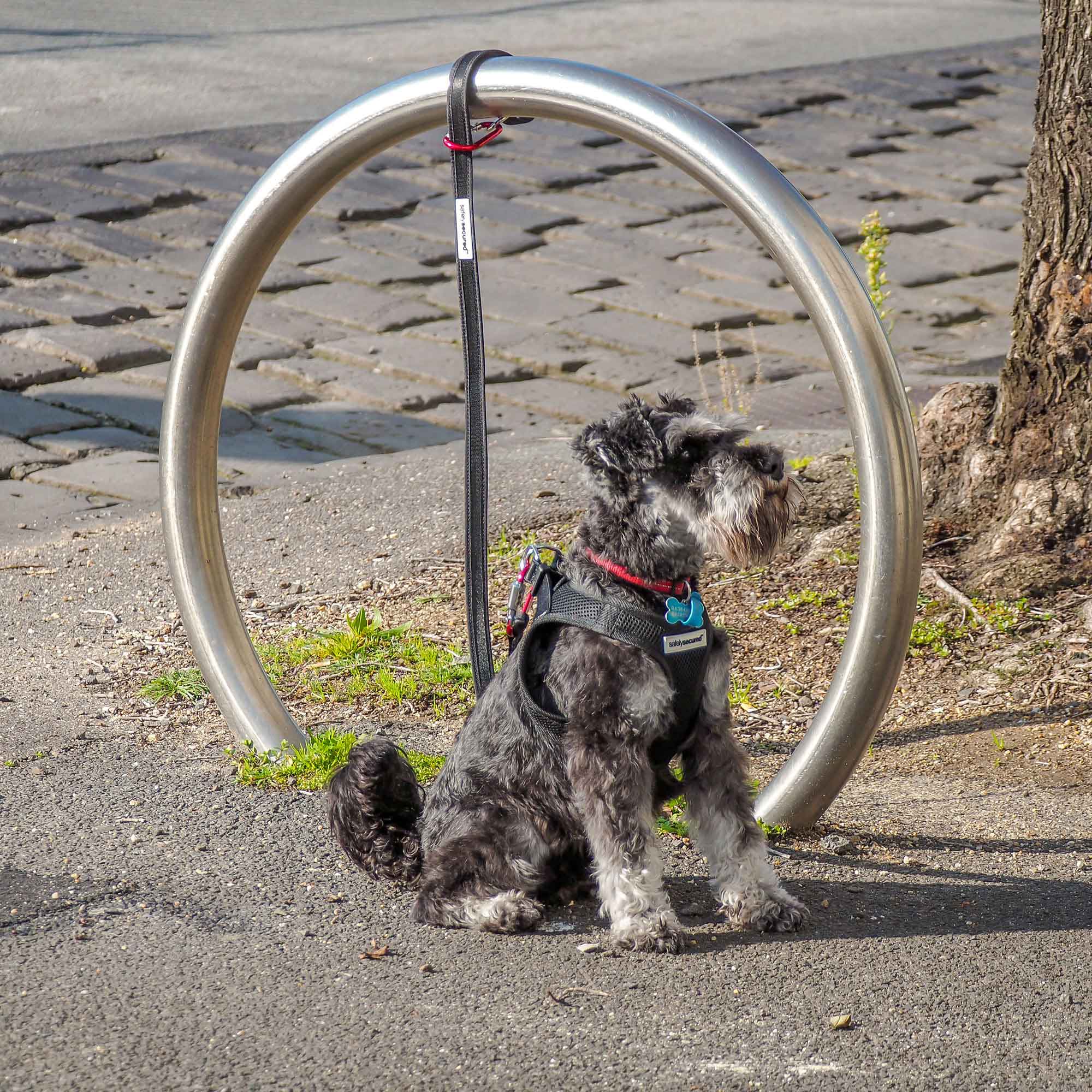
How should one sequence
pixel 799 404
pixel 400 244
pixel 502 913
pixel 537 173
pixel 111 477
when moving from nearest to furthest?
pixel 502 913
pixel 111 477
pixel 799 404
pixel 400 244
pixel 537 173

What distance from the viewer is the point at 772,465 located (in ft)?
9.84

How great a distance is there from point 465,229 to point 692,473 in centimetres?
94

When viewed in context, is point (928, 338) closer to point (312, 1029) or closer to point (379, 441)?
point (379, 441)

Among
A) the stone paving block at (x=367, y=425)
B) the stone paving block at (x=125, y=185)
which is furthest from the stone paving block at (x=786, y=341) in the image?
the stone paving block at (x=125, y=185)

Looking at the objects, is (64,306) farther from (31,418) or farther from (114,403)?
(31,418)

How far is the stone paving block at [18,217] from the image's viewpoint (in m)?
9.05

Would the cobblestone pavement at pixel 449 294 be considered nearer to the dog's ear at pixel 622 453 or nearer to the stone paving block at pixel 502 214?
the stone paving block at pixel 502 214

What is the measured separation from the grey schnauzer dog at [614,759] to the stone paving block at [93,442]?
12.4 feet

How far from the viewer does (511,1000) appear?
2871mm

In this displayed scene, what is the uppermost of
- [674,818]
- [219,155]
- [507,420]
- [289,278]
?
[219,155]

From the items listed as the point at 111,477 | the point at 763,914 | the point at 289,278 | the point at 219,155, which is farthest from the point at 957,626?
the point at 219,155

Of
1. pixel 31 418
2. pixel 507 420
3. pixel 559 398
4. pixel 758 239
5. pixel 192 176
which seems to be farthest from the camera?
pixel 192 176

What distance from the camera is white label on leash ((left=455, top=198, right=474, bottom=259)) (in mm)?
3445

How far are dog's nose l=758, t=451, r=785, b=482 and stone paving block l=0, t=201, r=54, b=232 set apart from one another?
7.36 metres
